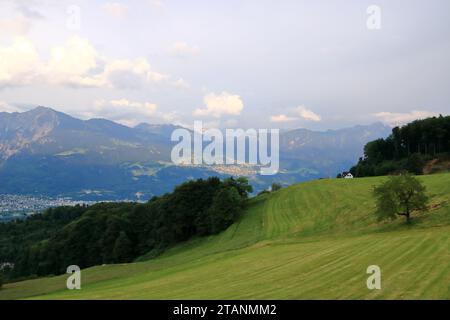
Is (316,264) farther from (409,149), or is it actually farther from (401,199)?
(409,149)

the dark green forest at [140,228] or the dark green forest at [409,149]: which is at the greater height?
the dark green forest at [409,149]

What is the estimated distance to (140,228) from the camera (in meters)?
108

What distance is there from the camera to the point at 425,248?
3294 cm

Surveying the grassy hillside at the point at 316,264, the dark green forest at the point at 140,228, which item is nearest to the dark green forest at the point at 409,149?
the dark green forest at the point at 140,228

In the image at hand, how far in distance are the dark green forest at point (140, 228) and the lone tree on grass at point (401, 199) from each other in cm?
3874

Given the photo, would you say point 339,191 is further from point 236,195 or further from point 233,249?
point 233,249

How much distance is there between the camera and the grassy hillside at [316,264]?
23734 mm

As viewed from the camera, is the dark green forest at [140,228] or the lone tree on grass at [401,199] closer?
the lone tree on grass at [401,199]

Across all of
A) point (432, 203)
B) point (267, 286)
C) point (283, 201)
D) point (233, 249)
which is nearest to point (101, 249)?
point (283, 201)

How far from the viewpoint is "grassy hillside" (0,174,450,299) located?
2373cm

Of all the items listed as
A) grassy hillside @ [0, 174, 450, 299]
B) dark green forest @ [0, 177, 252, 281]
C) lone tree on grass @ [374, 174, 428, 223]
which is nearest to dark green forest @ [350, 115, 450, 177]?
dark green forest @ [0, 177, 252, 281]

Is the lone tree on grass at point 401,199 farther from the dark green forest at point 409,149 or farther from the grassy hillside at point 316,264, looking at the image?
the dark green forest at point 409,149

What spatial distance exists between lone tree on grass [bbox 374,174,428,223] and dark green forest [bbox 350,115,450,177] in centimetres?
6616

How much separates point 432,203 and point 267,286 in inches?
1551
